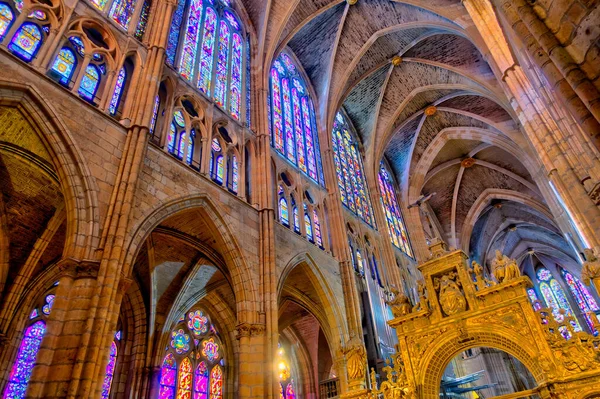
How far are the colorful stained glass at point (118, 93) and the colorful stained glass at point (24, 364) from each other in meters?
4.98

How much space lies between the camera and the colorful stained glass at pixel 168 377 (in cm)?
1144

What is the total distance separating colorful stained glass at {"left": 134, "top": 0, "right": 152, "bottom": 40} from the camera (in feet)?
32.9

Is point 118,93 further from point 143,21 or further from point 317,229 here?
point 317,229

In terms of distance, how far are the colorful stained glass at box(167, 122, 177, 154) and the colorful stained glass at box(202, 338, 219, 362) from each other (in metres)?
7.02

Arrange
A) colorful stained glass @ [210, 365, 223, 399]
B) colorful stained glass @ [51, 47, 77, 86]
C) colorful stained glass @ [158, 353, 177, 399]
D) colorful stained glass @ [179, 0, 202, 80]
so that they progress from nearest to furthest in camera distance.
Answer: colorful stained glass @ [51, 47, 77, 86], colorful stained glass @ [179, 0, 202, 80], colorful stained glass @ [158, 353, 177, 399], colorful stained glass @ [210, 365, 223, 399]

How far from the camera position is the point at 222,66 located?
13125 mm

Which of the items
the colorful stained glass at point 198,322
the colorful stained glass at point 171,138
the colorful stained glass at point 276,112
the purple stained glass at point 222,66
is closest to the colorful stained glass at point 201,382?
the colorful stained glass at point 198,322

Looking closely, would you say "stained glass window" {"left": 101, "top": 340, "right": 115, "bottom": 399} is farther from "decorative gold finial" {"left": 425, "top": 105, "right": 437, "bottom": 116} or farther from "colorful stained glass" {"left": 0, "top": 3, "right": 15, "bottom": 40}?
"decorative gold finial" {"left": 425, "top": 105, "right": 437, "bottom": 116}

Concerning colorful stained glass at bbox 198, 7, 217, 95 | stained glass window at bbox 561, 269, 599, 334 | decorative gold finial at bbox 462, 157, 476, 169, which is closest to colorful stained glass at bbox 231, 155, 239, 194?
colorful stained glass at bbox 198, 7, 217, 95

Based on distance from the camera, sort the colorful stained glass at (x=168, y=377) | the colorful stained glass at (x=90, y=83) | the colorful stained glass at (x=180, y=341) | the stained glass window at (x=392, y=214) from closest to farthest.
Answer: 1. the colorful stained glass at (x=90, y=83)
2. the colorful stained glass at (x=168, y=377)
3. the colorful stained glass at (x=180, y=341)
4. the stained glass window at (x=392, y=214)

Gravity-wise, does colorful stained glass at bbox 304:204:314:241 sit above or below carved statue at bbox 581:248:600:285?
above

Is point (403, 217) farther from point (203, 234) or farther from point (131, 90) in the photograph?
point (131, 90)

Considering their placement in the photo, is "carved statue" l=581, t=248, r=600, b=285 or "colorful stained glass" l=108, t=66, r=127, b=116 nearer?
"carved statue" l=581, t=248, r=600, b=285

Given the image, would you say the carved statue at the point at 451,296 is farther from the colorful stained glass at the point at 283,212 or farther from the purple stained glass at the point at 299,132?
the purple stained glass at the point at 299,132
